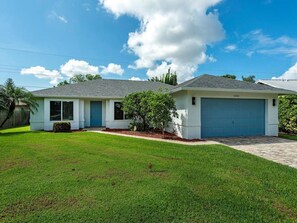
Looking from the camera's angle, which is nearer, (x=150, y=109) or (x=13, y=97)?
(x=150, y=109)

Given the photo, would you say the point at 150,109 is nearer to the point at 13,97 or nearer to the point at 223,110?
the point at 223,110

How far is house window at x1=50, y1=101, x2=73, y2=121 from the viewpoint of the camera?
1509 centimetres

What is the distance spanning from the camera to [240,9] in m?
11.9

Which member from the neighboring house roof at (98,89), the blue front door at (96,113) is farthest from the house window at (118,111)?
the blue front door at (96,113)

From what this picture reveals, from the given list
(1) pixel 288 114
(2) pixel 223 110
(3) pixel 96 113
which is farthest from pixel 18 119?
(1) pixel 288 114

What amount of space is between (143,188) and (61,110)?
13.2m

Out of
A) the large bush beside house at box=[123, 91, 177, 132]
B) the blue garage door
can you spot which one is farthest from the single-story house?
the large bush beside house at box=[123, 91, 177, 132]

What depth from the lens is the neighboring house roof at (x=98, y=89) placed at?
15227 millimetres

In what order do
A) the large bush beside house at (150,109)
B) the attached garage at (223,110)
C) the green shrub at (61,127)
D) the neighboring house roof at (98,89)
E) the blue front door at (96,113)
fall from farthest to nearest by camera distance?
the blue front door at (96,113)
the neighboring house roof at (98,89)
the green shrub at (61,127)
the large bush beside house at (150,109)
the attached garage at (223,110)

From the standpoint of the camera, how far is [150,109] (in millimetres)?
12500

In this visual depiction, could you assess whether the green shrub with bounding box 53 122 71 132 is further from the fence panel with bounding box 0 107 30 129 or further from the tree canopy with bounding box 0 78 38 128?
the fence panel with bounding box 0 107 30 129

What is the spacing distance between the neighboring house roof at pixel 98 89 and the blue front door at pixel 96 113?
4.00 ft

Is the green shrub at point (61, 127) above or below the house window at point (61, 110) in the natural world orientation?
below

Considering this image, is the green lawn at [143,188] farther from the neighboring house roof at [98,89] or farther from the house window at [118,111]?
the house window at [118,111]
